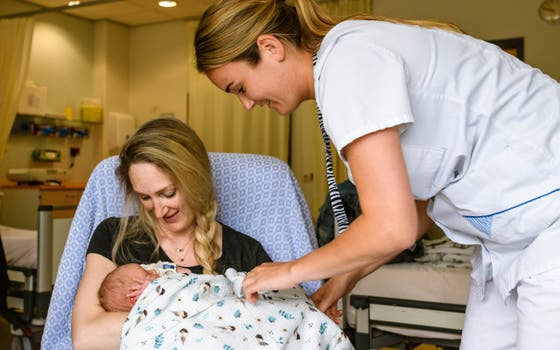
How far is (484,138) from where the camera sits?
1.11 m

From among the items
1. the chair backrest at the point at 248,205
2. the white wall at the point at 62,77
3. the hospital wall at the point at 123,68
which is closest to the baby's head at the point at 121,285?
the chair backrest at the point at 248,205

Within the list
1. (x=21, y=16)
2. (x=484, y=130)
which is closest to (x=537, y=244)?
(x=484, y=130)

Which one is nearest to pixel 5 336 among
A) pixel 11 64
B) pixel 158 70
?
pixel 11 64

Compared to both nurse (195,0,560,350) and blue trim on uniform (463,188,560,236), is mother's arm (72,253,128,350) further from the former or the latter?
blue trim on uniform (463,188,560,236)

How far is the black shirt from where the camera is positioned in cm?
180

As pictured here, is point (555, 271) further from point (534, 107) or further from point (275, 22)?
point (275, 22)

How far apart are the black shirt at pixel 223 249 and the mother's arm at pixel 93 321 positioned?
105 millimetres

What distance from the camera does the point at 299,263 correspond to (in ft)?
3.59

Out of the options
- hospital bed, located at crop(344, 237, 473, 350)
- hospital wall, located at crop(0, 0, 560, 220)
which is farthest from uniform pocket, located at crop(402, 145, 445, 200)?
hospital wall, located at crop(0, 0, 560, 220)

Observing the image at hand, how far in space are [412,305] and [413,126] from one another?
1.54m

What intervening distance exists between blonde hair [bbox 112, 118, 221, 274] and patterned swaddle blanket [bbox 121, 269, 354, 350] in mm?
348

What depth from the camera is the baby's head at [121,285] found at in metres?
1.61

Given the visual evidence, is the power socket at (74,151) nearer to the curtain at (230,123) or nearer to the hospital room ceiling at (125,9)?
the curtain at (230,123)

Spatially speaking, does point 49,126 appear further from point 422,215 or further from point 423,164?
point 423,164
